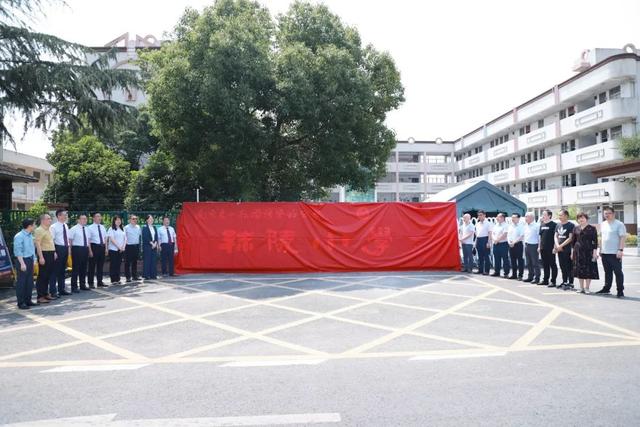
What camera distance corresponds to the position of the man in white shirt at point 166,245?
1373cm

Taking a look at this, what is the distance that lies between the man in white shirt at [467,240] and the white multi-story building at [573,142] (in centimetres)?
834

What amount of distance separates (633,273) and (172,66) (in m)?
16.2

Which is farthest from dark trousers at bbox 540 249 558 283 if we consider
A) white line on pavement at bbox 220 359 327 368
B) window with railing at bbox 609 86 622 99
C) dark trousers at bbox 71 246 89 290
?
window with railing at bbox 609 86 622 99

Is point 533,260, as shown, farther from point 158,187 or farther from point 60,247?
point 158,187

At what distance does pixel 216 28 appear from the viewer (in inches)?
670

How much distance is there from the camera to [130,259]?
43.1 feet

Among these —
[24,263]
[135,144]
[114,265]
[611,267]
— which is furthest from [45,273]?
[135,144]

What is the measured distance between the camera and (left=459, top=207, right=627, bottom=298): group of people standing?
10.1m

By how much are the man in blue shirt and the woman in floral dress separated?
1129 centimetres

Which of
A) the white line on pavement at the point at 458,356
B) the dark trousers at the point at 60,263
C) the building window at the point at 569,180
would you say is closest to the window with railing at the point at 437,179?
the building window at the point at 569,180

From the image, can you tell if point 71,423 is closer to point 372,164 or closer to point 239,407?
point 239,407

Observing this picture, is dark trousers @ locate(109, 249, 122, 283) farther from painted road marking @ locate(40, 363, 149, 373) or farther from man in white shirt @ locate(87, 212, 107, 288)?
painted road marking @ locate(40, 363, 149, 373)

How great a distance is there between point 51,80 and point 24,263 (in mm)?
5762

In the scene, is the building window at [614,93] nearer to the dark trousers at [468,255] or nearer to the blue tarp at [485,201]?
the blue tarp at [485,201]
